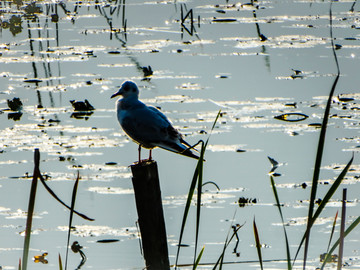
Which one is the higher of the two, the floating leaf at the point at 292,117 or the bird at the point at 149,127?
the bird at the point at 149,127

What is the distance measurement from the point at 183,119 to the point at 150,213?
420 cm

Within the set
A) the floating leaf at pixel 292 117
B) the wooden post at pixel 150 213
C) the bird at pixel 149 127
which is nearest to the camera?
the wooden post at pixel 150 213

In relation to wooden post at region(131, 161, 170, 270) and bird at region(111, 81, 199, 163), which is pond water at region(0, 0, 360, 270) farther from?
bird at region(111, 81, 199, 163)

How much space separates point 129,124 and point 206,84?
13.5ft

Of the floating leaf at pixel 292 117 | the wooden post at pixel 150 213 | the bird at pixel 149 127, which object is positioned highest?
the bird at pixel 149 127

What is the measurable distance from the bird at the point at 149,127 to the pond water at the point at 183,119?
1.93 ft

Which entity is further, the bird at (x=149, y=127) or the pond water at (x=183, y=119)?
the pond water at (x=183, y=119)

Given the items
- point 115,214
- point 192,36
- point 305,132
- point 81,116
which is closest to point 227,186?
point 115,214

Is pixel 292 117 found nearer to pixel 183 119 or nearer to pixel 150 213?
pixel 183 119

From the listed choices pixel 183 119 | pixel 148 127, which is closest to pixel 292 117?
pixel 183 119

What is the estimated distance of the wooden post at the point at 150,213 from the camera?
129 inches

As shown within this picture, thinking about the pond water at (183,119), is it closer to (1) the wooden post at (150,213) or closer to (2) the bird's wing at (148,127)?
(1) the wooden post at (150,213)

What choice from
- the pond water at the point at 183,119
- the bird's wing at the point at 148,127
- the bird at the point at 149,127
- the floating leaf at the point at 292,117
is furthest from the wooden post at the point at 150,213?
the floating leaf at the point at 292,117

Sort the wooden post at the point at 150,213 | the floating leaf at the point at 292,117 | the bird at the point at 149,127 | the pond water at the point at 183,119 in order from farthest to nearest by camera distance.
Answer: the floating leaf at the point at 292,117 → the pond water at the point at 183,119 → the bird at the point at 149,127 → the wooden post at the point at 150,213
